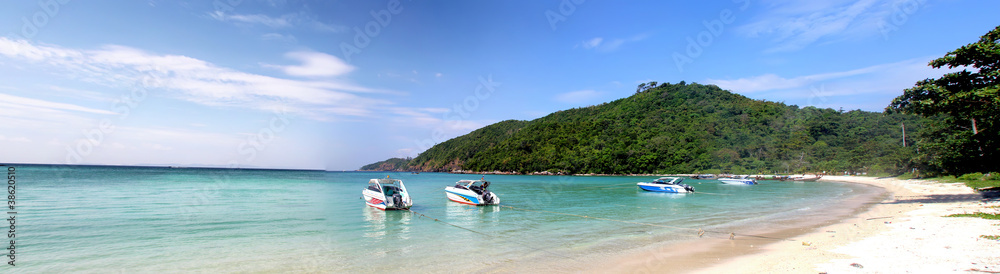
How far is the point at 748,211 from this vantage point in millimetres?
23656

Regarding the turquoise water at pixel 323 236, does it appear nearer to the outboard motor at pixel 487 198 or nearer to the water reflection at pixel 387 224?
the water reflection at pixel 387 224

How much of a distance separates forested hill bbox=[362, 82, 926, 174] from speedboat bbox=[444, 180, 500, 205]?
272 feet

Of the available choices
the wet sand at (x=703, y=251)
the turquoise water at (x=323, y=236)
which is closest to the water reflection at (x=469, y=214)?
the turquoise water at (x=323, y=236)

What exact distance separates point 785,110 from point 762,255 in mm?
149659

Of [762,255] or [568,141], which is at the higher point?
[568,141]

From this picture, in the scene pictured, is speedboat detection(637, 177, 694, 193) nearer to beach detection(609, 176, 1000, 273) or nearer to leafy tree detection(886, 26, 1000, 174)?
leafy tree detection(886, 26, 1000, 174)

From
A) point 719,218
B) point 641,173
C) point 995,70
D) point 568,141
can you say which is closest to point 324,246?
point 719,218

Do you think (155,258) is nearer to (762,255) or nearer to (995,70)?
(762,255)

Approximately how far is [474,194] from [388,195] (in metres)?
5.48

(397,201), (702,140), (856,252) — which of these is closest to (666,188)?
(397,201)

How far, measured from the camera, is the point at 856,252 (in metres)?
10.2

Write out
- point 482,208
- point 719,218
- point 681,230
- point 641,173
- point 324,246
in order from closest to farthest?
point 324,246, point 681,230, point 719,218, point 482,208, point 641,173

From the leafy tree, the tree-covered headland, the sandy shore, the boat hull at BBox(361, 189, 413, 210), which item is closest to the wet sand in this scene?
the sandy shore

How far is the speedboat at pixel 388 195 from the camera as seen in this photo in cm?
2247
